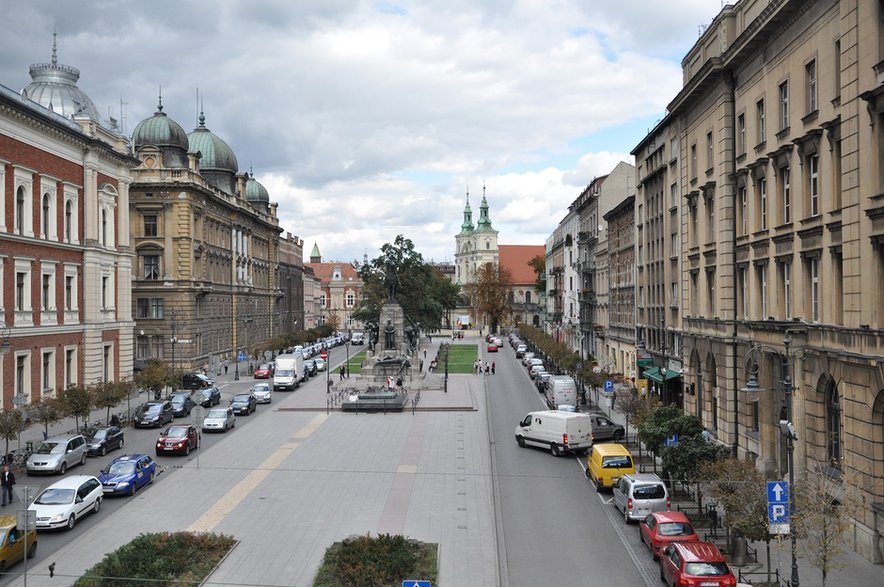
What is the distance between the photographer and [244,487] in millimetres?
29484

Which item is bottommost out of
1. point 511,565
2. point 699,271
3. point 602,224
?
point 511,565

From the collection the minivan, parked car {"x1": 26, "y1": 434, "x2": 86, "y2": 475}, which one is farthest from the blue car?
the minivan

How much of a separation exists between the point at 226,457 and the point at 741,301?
72.1 ft

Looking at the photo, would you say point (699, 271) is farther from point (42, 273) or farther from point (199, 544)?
point (42, 273)

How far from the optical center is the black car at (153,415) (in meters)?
42.9

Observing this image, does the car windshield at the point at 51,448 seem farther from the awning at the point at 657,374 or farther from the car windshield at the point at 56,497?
the awning at the point at 657,374

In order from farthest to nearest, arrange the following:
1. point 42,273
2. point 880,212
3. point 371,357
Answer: point 371,357 < point 42,273 < point 880,212

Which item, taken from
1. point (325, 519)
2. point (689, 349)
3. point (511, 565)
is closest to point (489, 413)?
point (689, 349)

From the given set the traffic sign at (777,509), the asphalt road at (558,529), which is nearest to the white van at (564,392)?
the asphalt road at (558,529)

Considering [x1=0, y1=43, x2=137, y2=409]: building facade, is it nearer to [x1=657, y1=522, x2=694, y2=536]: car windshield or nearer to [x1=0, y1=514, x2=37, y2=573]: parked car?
[x1=0, y1=514, x2=37, y2=573]: parked car

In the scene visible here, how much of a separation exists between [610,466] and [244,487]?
12.9 m

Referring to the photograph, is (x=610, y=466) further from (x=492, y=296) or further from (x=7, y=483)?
(x=492, y=296)

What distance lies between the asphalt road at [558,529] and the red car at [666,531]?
513 millimetres

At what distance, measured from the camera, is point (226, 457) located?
116ft
